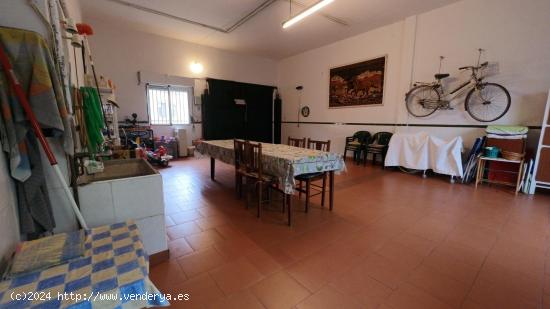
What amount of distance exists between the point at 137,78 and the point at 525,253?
7142 millimetres

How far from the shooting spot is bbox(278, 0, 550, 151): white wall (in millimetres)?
3414

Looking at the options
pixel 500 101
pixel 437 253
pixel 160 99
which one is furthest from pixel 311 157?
pixel 160 99

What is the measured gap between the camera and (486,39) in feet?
12.3

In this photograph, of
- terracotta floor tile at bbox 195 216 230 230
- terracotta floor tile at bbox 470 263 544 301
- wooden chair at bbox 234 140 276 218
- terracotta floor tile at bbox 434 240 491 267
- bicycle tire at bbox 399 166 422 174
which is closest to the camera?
terracotta floor tile at bbox 470 263 544 301

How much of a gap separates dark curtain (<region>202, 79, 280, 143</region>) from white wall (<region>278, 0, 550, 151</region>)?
7.47 feet

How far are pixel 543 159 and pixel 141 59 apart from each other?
7.91 meters

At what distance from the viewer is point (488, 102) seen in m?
3.77

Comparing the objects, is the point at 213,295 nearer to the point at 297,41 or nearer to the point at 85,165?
the point at 85,165

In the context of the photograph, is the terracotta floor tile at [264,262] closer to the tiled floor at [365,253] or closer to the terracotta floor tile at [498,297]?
the tiled floor at [365,253]

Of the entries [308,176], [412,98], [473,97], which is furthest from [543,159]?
[308,176]

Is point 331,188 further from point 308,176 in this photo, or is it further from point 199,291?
point 199,291

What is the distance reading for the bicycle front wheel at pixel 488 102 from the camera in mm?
3668

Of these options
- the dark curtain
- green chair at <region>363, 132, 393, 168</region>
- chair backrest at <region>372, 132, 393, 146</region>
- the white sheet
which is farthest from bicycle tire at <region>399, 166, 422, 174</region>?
the dark curtain

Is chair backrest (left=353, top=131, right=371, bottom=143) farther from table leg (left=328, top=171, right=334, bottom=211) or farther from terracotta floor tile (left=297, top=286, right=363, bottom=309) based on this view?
terracotta floor tile (left=297, top=286, right=363, bottom=309)
